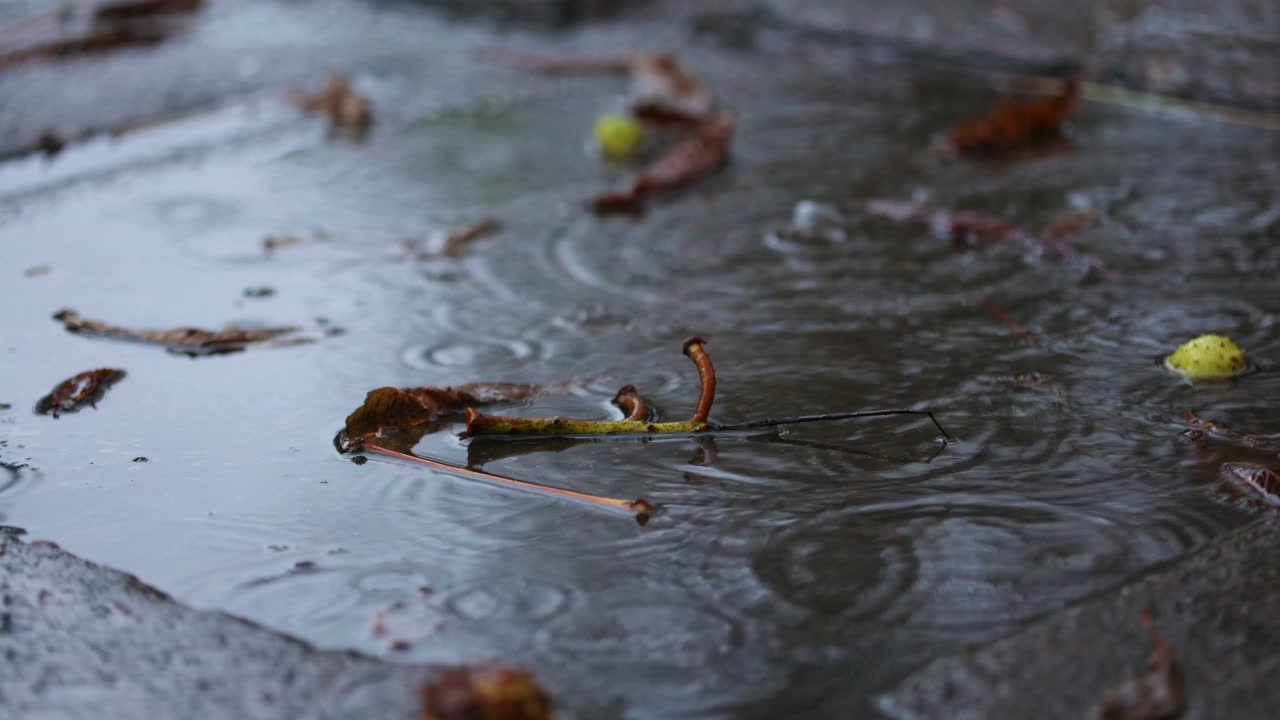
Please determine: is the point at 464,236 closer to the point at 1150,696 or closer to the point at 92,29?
the point at 1150,696

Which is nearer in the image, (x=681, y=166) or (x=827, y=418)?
(x=827, y=418)

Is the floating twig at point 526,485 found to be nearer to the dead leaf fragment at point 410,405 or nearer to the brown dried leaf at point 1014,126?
the dead leaf fragment at point 410,405

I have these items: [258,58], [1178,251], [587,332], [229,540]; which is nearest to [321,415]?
[229,540]

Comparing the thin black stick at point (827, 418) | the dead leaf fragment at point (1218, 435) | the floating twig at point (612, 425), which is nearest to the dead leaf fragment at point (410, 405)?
the floating twig at point (612, 425)

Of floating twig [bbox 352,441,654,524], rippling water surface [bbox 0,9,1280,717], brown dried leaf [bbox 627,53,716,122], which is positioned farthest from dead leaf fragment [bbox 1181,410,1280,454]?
brown dried leaf [bbox 627,53,716,122]

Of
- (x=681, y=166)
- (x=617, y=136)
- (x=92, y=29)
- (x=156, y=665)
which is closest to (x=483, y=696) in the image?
(x=156, y=665)

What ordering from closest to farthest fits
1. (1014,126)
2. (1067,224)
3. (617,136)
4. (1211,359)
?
(1211,359)
(1067,224)
(1014,126)
(617,136)
